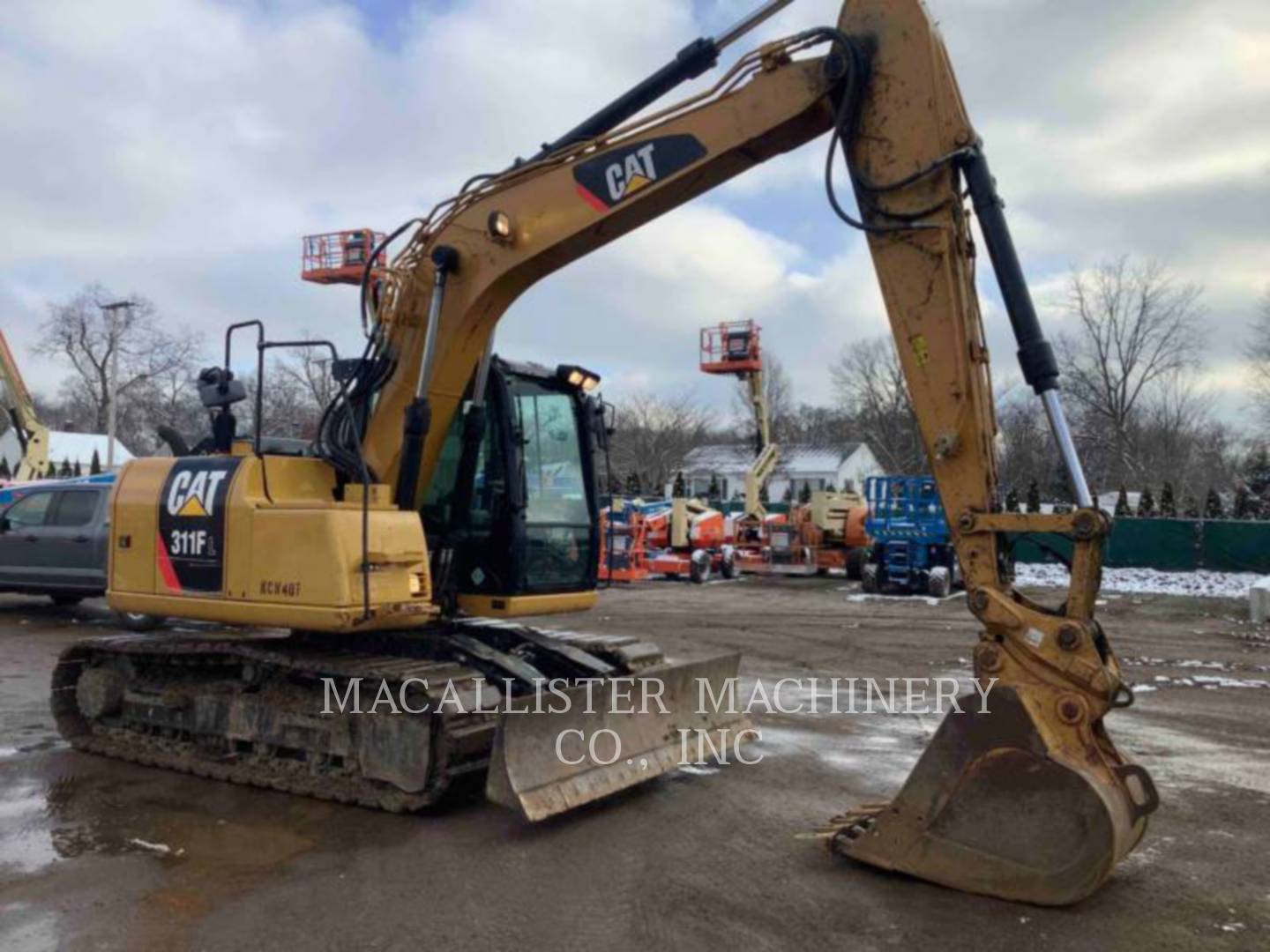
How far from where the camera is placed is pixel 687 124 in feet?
18.0

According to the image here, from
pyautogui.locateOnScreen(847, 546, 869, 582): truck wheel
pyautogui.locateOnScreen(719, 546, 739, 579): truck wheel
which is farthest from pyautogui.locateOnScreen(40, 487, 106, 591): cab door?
pyautogui.locateOnScreen(847, 546, 869, 582): truck wheel

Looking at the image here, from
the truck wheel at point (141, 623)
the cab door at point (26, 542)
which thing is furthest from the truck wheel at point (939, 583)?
the cab door at point (26, 542)

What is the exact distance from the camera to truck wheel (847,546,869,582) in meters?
22.7

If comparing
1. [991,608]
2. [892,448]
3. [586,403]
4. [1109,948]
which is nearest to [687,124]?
[586,403]

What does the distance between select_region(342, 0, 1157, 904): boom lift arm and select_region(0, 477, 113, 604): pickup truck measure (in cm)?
945

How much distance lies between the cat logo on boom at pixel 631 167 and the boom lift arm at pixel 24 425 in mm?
23951

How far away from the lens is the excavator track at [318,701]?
580 centimetres

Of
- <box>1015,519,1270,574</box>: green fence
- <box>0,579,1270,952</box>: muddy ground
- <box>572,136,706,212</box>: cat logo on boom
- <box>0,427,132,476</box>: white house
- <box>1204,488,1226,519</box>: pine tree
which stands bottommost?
<box>0,579,1270,952</box>: muddy ground

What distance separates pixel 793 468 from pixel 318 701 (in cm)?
6152

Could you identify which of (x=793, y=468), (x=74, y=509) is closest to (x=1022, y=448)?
(x=793, y=468)

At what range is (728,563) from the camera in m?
24.0

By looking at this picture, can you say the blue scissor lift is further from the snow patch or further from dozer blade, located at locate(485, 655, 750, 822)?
dozer blade, located at locate(485, 655, 750, 822)

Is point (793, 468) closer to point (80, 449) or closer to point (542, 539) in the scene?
point (80, 449)

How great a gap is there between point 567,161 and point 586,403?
1.85m
